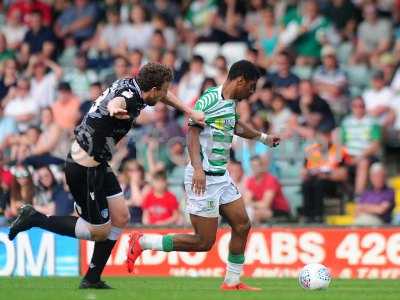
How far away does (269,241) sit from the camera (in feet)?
56.0

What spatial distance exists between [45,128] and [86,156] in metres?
8.28

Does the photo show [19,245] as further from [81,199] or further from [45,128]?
[81,199]

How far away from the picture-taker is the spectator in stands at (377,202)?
57.8 feet

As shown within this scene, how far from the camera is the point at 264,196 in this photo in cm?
1811

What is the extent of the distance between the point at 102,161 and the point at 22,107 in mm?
9466

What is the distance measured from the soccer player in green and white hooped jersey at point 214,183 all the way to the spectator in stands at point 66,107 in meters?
8.30

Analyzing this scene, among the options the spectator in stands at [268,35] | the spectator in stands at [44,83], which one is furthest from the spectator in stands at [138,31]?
the spectator in stands at [268,35]

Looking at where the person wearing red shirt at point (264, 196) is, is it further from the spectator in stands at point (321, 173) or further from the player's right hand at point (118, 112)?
the player's right hand at point (118, 112)

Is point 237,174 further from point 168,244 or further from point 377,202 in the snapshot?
point 168,244

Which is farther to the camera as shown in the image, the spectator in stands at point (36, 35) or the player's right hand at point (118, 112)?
the spectator in stands at point (36, 35)

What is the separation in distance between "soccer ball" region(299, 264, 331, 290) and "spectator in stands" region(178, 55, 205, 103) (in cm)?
808

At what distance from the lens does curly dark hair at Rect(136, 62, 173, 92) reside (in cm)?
1180

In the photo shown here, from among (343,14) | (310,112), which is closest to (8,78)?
(310,112)

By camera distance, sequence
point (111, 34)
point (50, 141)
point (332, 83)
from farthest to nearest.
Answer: point (111, 34), point (332, 83), point (50, 141)
